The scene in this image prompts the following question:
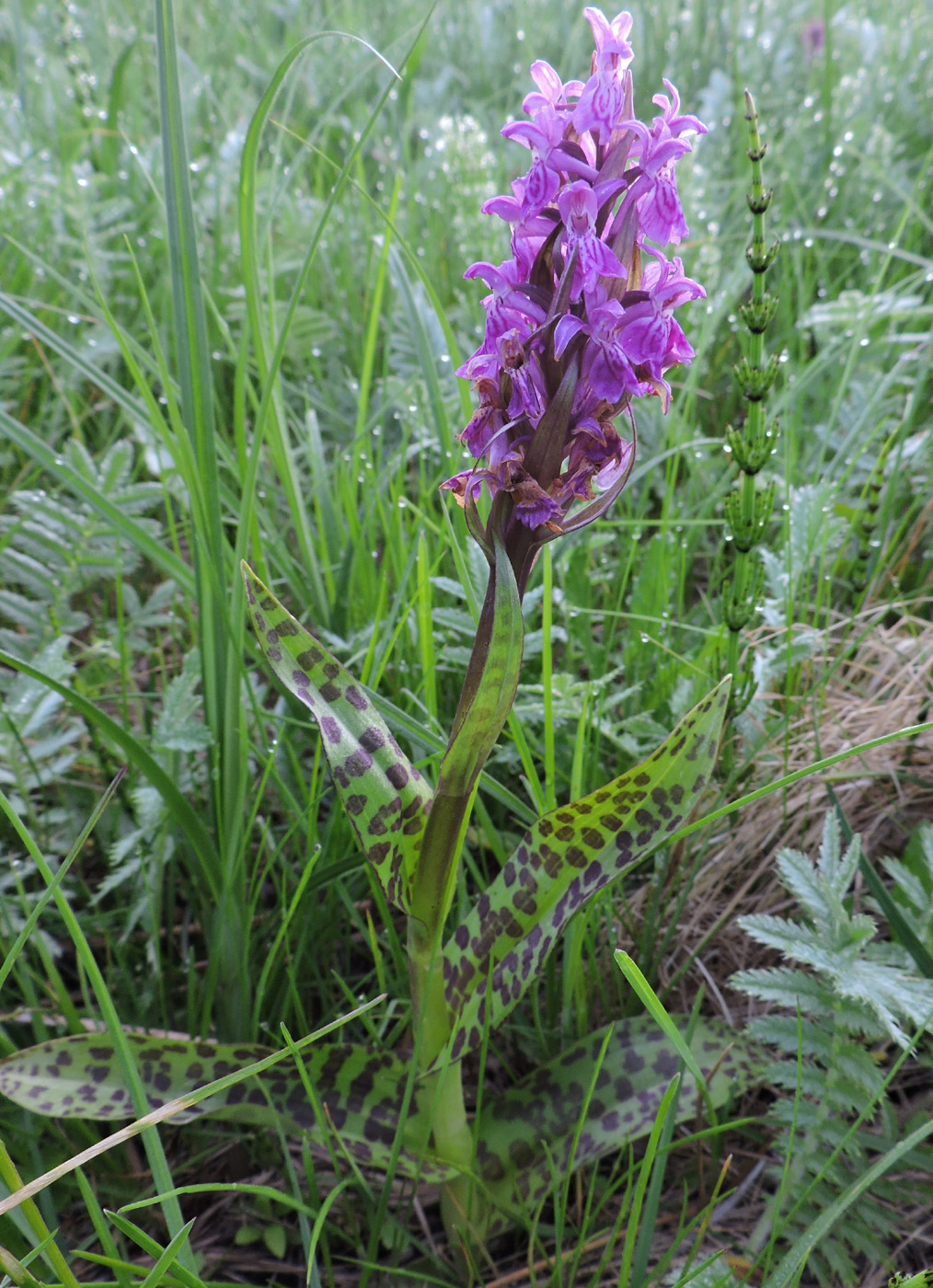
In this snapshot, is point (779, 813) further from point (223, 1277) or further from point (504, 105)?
point (504, 105)

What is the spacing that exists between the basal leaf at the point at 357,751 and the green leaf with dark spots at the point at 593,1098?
0.38m

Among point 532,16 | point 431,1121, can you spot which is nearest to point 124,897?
point 431,1121

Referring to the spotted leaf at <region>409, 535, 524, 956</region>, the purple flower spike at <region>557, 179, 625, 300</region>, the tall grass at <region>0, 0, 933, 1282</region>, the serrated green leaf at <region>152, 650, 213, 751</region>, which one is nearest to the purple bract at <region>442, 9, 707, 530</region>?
the purple flower spike at <region>557, 179, 625, 300</region>

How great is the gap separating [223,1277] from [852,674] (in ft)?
4.99

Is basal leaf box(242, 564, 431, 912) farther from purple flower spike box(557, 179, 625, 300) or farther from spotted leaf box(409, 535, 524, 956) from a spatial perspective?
purple flower spike box(557, 179, 625, 300)

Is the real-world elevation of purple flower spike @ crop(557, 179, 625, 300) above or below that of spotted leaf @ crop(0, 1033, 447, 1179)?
above

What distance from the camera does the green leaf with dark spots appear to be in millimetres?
1229

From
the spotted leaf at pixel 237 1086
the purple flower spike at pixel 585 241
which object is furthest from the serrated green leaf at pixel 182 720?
the purple flower spike at pixel 585 241

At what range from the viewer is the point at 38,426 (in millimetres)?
2324

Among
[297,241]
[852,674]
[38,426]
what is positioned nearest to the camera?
[852,674]

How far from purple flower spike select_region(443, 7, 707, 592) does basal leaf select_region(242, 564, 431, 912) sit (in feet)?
0.91

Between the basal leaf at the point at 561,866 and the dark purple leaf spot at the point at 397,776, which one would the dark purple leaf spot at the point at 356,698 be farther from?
the basal leaf at the point at 561,866

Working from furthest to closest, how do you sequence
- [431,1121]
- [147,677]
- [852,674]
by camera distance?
[147,677], [852,674], [431,1121]

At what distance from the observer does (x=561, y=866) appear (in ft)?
3.77
